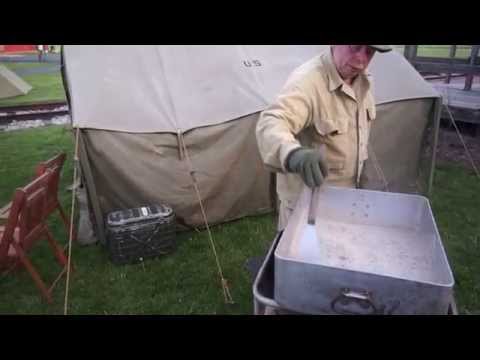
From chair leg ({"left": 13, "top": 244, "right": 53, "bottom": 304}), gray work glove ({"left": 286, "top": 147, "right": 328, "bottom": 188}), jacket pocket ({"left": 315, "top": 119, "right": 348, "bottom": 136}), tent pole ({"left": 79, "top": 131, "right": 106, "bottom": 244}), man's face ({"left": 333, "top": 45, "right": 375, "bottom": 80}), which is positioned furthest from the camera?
tent pole ({"left": 79, "top": 131, "right": 106, "bottom": 244})

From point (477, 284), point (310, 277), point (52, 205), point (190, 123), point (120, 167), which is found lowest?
point (477, 284)

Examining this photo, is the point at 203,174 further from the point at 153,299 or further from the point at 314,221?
the point at 314,221

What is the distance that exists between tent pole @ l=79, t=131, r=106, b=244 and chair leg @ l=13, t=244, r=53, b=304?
2.63 feet

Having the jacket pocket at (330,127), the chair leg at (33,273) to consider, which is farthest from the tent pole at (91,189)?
the jacket pocket at (330,127)

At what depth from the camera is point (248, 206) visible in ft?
15.6

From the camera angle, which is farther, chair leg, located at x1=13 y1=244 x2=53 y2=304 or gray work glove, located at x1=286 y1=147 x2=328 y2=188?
chair leg, located at x1=13 y1=244 x2=53 y2=304

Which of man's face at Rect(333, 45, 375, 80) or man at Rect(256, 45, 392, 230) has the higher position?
man's face at Rect(333, 45, 375, 80)

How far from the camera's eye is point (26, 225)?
3223mm

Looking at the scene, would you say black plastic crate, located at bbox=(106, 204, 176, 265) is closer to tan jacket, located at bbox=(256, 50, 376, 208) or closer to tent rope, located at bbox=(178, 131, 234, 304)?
tent rope, located at bbox=(178, 131, 234, 304)

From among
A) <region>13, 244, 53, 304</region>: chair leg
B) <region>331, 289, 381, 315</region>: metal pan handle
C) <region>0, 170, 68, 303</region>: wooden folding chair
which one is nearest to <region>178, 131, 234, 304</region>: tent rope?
<region>0, 170, 68, 303</region>: wooden folding chair

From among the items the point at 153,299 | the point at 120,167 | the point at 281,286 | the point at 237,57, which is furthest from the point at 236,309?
the point at 237,57

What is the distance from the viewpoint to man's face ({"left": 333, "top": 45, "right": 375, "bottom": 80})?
1921mm

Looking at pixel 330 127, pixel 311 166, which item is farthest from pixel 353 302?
pixel 330 127

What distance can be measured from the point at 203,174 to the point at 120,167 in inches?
34.6
